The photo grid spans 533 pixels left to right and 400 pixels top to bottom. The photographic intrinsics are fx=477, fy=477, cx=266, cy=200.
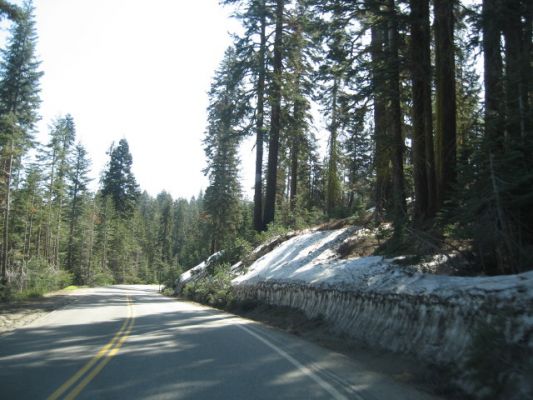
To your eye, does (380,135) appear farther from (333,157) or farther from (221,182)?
(221,182)

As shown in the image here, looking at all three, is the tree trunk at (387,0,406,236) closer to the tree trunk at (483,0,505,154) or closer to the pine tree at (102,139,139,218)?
the tree trunk at (483,0,505,154)

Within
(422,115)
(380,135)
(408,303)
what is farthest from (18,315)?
(422,115)

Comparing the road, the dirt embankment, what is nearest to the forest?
the road

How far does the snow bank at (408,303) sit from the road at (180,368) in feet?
3.13

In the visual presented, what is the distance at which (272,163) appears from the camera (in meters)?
29.8

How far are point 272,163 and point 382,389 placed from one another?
24.3 meters

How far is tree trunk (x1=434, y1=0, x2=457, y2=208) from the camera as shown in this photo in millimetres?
13328

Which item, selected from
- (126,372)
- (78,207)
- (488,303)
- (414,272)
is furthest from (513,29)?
(78,207)

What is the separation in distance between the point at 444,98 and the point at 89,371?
11598mm

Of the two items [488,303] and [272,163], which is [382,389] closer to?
[488,303]

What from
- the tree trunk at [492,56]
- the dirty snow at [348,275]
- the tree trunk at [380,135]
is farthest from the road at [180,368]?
the tree trunk at [380,135]

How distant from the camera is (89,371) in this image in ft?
23.7

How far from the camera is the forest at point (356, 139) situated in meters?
8.85

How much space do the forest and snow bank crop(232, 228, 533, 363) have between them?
135cm
